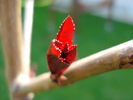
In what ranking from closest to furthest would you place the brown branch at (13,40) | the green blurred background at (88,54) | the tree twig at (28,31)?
the brown branch at (13,40)
the tree twig at (28,31)
the green blurred background at (88,54)

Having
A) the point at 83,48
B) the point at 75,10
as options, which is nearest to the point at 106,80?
the point at 83,48

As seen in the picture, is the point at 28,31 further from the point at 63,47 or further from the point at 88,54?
the point at 88,54

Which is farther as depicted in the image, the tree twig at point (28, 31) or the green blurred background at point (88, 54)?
the green blurred background at point (88, 54)

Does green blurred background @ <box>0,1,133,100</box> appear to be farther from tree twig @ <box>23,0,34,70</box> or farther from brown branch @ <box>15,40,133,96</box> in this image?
brown branch @ <box>15,40,133,96</box>

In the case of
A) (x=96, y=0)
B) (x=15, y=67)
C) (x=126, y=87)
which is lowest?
(x=126, y=87)

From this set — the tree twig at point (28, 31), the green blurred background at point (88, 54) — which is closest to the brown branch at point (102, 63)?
the tree twig at point (28, 31)

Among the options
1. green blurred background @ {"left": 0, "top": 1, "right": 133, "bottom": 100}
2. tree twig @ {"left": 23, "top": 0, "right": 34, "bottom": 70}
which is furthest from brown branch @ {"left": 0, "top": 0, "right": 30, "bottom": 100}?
green blurred background @ {"left": 0, "top": 1, "right": 133, "bottom": 100}

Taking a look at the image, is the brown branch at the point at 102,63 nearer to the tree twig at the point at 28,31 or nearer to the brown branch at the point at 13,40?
the brown branch at the point at 13,40

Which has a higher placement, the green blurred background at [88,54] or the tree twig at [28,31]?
the tree twig at [28,31]

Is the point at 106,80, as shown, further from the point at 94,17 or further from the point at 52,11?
the point at 94,17
